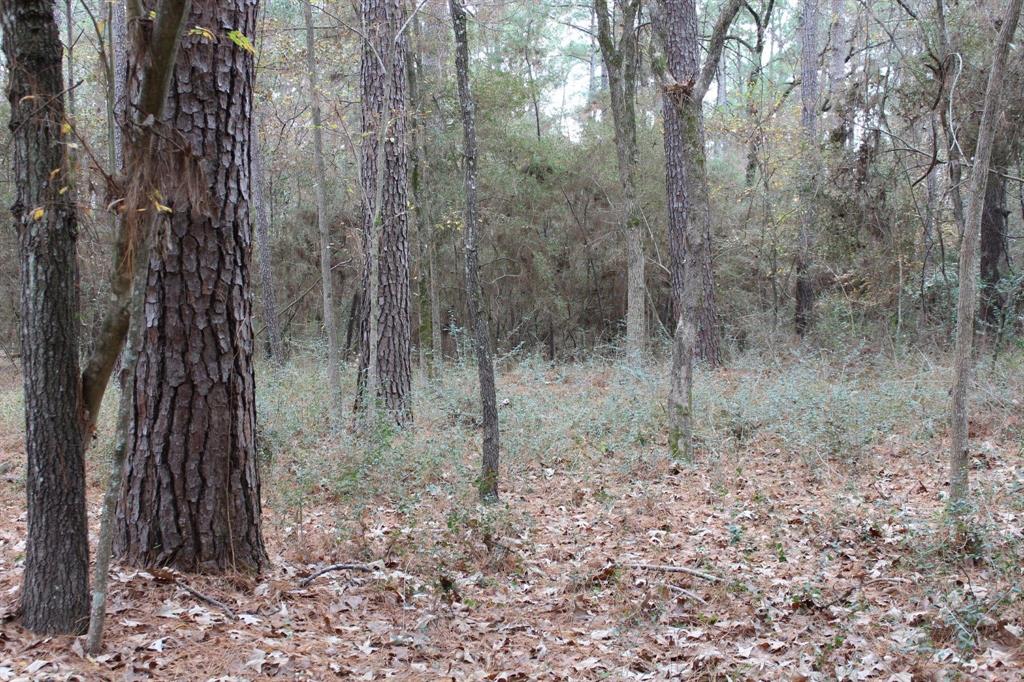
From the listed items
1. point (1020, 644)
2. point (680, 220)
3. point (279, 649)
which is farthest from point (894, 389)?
point (279, 649)

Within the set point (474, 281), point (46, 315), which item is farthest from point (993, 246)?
point (46, 315)

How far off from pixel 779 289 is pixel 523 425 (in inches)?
412

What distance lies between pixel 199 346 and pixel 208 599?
140 cm

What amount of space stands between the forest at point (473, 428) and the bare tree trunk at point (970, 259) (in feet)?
0.08

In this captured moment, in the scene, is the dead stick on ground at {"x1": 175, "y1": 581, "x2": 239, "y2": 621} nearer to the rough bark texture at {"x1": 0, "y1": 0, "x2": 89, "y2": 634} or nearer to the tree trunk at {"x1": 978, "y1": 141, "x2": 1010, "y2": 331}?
the rough bark texture at {"x1": 0, "y1": 0, "x2": 89, "y2": 634}

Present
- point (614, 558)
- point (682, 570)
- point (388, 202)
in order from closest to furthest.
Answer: point (682, 570) < point (614, 558) < point (388, 202)

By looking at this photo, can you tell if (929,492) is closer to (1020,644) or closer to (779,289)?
(1020,644)

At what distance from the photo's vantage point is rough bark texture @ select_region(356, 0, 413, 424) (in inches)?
384

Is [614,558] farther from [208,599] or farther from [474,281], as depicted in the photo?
[208,599]

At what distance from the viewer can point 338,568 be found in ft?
16.4

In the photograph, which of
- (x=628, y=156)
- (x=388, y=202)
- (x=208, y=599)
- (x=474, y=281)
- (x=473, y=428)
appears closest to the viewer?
(x=208, y=599)

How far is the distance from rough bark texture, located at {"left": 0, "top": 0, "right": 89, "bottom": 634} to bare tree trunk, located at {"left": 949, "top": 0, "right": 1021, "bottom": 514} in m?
5.23

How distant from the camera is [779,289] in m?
17.6

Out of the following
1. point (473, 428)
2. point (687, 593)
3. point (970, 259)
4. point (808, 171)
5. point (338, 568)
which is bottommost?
point (687, 593)
